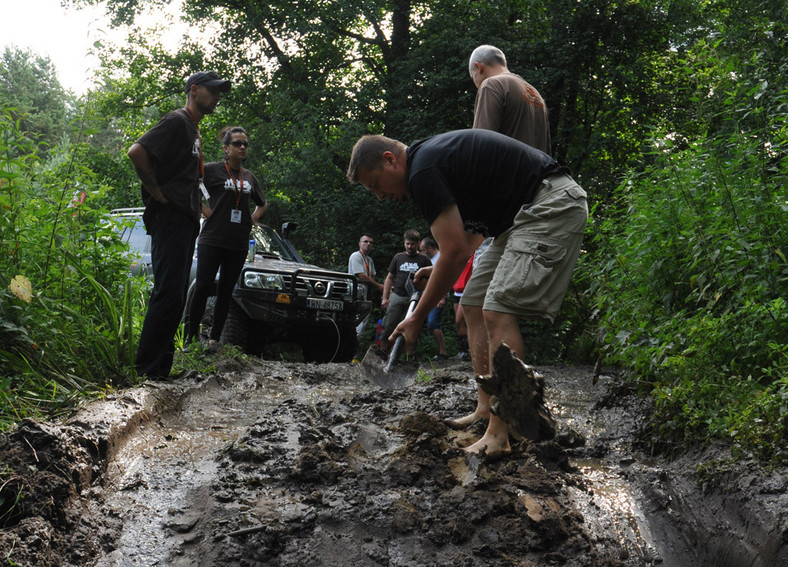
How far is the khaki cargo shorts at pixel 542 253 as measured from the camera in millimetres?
3342

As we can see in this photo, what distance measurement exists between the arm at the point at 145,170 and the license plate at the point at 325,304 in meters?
3.48

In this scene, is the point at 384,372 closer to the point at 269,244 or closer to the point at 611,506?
the point at 269,244

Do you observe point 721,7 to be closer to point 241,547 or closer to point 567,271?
point 567,271

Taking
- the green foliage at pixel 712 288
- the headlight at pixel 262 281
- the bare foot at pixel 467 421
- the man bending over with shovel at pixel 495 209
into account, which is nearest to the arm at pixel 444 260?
the man bending over with shovel at pixel 495 209

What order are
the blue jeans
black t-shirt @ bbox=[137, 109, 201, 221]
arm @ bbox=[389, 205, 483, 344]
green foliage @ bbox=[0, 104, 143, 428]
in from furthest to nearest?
the blue jeans, black t-shirt @ bbox=[137, 109, 201, 221], green foliage @ bbox=[0, 104, 143, 428], arm @ bbox=[389, 205, 483, 344]

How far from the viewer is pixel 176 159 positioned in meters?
4.84

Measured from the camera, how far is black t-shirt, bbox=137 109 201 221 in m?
4.72

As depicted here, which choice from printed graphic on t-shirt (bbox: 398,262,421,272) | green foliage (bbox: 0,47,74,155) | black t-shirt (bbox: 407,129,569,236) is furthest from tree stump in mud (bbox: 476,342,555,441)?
green foliage (bbox: 0,47,74,155)

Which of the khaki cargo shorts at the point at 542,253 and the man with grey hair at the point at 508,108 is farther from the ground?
the man with grey hair at the point at 508,108

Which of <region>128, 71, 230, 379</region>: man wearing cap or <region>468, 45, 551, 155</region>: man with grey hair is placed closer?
<region>468, 45, 551, 155</region>: man with grey hair

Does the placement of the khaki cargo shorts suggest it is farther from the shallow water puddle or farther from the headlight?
the headlight

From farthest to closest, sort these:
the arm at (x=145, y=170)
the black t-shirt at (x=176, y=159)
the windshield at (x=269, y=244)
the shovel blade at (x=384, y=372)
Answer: the windshield at (x=269, y=244) < the shovel blade at (x=384, y=372) < the black t-shirt at (x=176, y=159) < the arm at (x=145, y=170)

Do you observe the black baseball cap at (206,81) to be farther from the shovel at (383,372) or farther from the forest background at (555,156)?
the shovel at (383,372)

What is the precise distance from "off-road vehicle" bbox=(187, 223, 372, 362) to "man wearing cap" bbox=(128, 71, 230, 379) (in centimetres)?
254
